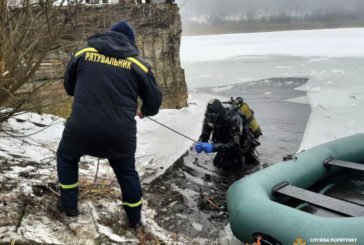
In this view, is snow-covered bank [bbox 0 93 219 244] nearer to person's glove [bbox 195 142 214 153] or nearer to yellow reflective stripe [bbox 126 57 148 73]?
person's glove [bbox 195 142 214 153]

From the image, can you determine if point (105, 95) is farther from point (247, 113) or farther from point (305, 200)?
point (247, 113)

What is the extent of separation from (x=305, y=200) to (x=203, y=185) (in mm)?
1576

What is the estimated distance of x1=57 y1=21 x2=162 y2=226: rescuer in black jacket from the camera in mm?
2676

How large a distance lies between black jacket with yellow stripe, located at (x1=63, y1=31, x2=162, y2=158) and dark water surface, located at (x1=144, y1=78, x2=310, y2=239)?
1225 millimetres

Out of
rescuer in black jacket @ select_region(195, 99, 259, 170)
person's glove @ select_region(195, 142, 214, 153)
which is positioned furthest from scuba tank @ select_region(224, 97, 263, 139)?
person's glove @ select_region(195, 142, 214, 153)

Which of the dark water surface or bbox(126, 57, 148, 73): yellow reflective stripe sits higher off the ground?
bbox(126, 57, 148, 73): yellow reflective stripe

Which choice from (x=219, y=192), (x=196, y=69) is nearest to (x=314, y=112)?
(x=219, y=192)

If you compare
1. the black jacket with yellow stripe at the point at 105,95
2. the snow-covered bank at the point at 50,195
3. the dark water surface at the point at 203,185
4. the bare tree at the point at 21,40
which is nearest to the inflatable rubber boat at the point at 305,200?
the dark water surface at the point at 203,185

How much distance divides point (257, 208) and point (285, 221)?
0.28 m

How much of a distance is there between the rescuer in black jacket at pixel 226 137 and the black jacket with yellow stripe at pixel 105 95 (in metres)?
1.77

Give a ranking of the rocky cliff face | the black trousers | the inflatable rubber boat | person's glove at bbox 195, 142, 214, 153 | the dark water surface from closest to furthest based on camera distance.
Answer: the inflatable rubber boat → the black trousers → the dark water surface → person's glove at bbox 195, 142, 214, 153 → the rocky cliff face

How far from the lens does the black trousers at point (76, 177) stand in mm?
2805

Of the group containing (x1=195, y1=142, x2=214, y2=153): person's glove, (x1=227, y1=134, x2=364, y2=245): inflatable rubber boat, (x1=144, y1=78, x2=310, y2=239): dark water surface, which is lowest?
(x1=144, y1=78, x2=310, y2=239): dark water surface

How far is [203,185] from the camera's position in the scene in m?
4.66
